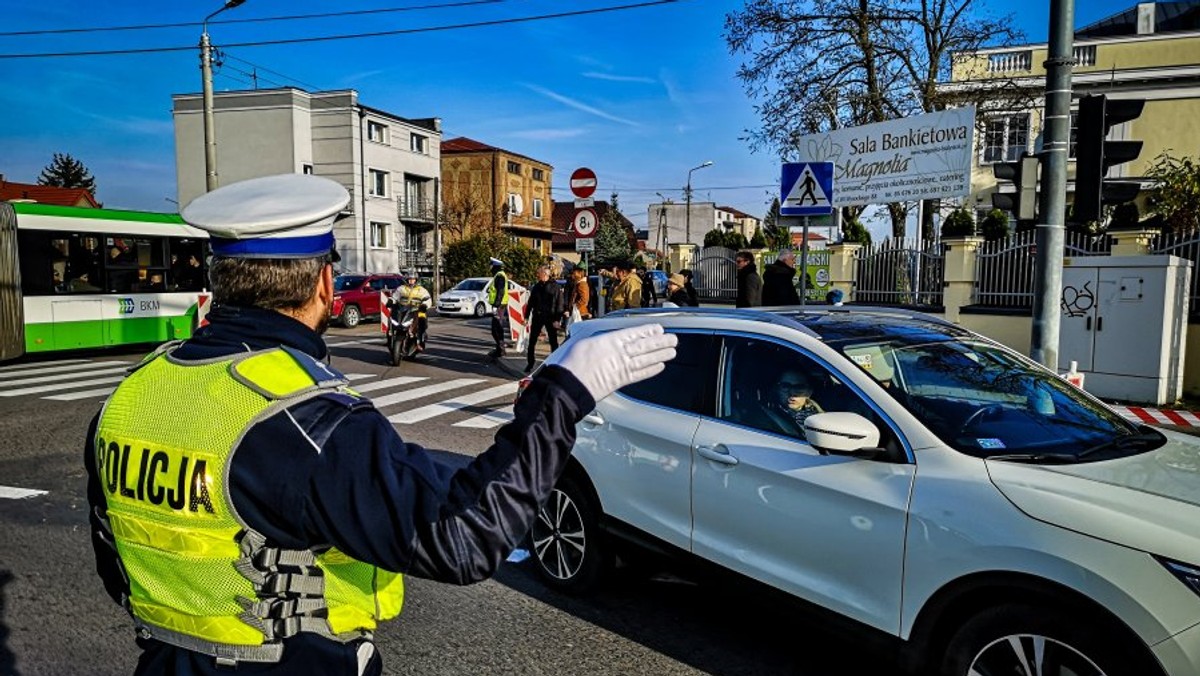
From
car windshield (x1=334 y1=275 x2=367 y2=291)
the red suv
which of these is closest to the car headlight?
the red suv

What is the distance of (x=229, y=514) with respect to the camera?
128 cm

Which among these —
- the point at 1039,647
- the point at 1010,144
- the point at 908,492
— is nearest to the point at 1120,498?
the point at 1039,647

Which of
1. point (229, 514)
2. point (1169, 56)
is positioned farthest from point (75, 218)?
point (1169, 56)

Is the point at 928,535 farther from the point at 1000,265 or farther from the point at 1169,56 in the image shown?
the point at 1169,56

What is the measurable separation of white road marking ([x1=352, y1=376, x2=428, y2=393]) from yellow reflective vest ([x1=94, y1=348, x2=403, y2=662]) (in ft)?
34.0

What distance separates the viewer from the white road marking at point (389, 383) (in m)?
11.8

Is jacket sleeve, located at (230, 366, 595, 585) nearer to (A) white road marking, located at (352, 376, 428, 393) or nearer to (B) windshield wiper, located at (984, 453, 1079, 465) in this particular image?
(B) windshield wiper, located at (984, 453, 1079, 465)

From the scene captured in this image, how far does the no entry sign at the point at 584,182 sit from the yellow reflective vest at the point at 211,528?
10830mm

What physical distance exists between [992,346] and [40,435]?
9366 millimetres

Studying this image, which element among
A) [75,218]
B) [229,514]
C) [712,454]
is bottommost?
[712,454]

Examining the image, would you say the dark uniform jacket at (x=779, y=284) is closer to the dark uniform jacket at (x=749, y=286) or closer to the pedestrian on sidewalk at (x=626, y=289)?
the dark uniform jacket at (x=749, y=286)

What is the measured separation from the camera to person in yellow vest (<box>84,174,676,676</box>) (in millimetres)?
1236

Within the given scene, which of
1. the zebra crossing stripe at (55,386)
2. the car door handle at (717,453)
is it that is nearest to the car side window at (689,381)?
the car door handle at (717,453)

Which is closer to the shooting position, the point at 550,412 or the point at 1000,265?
the point at 550,412
